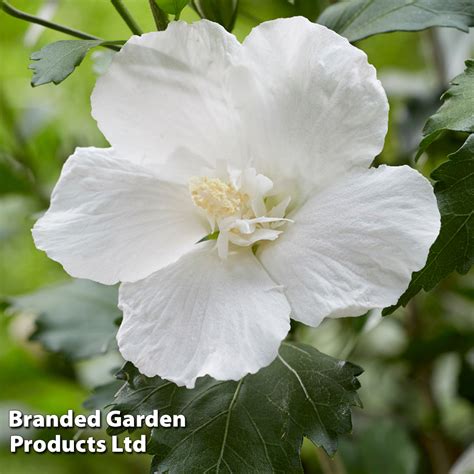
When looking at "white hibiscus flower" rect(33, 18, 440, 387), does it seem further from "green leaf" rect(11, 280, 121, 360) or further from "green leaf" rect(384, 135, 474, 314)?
"green leaf" rect(11, 280, 121, 360)

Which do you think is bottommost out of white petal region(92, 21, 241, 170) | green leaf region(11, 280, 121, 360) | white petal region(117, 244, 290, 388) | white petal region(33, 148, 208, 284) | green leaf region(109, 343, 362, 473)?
green leaf region(11, 280, 121, 360)

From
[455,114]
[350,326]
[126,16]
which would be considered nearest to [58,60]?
[126,16]

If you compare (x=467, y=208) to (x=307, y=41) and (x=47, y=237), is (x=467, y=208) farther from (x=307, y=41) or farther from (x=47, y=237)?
(x=47, y=237)

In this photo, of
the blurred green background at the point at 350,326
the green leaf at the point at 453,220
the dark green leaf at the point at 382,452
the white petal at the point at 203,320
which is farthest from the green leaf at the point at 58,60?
the dark green leaf at the point at 382,452

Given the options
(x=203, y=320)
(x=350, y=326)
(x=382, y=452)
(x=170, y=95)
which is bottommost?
(x=382, y=452)

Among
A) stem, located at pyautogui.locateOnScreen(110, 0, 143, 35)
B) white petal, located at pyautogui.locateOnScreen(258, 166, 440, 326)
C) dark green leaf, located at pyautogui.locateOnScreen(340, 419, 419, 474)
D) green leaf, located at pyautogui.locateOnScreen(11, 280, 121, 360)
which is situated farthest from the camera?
dark green leaf, located at pyautogui.locateOnScreen(340, 419, 419, 474)

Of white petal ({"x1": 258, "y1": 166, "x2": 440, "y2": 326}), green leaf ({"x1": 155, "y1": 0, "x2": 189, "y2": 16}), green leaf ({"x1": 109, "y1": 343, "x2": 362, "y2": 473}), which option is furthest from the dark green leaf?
green leaf ({"x1": 155, "y1": 0, "x2": 189, "y2": 16})

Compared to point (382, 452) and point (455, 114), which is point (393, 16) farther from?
point (382, 452)
